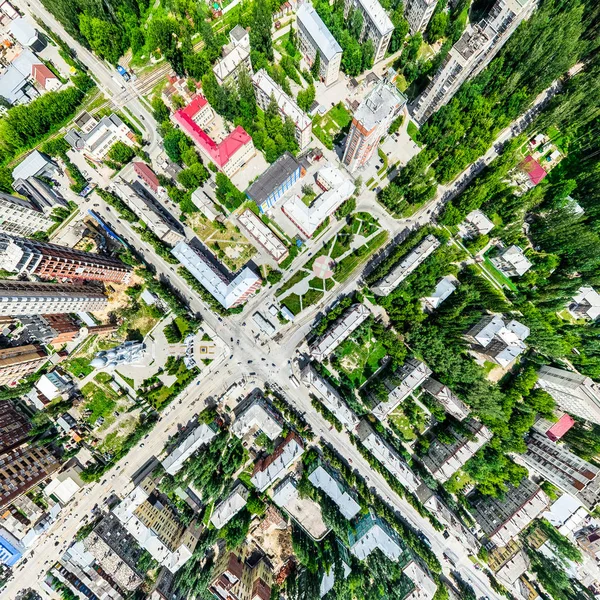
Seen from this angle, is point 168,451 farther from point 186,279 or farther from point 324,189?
point 324,189

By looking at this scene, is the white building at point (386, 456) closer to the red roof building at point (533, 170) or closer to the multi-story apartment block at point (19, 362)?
the red roof building at point (533, 170)

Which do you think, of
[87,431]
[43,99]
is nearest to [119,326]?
[87,431]

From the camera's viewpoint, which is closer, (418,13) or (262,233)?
(262,233)

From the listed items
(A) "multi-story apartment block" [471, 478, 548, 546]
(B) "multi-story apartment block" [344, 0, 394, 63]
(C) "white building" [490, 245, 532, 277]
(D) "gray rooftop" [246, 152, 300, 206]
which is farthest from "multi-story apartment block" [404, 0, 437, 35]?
(A) "multi-story apartment block" [471, 478, 548, 546]

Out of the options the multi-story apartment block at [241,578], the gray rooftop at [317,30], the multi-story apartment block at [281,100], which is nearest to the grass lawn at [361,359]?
the multi-story apartment block at [241,578]

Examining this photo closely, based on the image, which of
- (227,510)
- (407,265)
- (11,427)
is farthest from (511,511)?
(11,427)

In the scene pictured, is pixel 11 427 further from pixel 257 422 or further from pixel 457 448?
pixel 457 448
